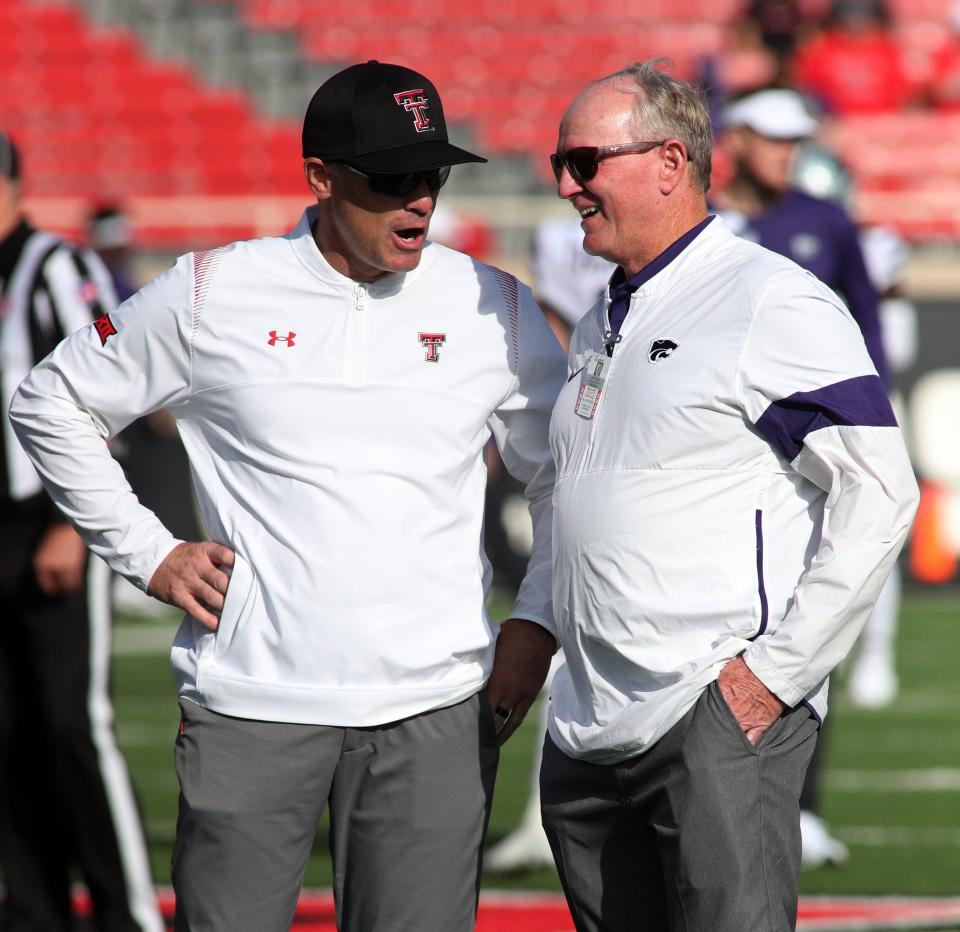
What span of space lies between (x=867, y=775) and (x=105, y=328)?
16.2ft

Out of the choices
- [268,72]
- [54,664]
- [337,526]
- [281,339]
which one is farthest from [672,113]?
[268,72]

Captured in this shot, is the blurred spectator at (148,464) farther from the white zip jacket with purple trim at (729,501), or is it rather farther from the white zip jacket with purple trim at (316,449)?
the white zip jacket with purple trim at (729,501)

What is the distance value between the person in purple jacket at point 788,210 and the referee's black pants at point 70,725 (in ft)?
7.38

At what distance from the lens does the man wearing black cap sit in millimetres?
2908

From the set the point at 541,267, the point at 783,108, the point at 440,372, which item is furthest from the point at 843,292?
the point at 440,372

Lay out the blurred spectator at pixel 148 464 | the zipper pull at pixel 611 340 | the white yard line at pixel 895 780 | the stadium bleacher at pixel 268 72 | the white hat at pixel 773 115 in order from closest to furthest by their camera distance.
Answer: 1. the zipper pull at pixel 611 340
2. the white hat at pixel 773 115
3. the white yard line at pixel 895 780
4. the blurred spectator at pixel 148 464
5. the stadium bleacher at pixel 268 72

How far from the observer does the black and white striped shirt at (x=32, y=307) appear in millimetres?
4469

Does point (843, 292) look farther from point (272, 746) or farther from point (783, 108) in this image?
point (272, 746)

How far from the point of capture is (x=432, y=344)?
119 inches

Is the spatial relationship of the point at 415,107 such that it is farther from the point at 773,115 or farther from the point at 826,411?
the point at 773,115

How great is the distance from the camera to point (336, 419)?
2959 mm

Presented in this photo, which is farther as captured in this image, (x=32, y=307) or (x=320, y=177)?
(x=32, y=307)

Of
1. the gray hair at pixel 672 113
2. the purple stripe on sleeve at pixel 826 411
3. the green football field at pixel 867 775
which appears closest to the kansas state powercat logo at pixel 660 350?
the purple stripe on sleeve at pixel 826 411

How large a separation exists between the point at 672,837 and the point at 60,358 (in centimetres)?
139
